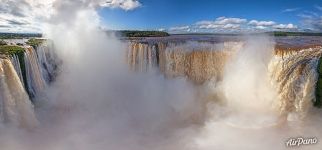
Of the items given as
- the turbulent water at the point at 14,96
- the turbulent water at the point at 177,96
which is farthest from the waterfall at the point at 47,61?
the turbulent water at the point at 14,96

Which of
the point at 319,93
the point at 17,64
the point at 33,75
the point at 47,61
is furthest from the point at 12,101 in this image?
the point at 319,93

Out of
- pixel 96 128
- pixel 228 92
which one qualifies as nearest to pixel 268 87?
pixel 228 92

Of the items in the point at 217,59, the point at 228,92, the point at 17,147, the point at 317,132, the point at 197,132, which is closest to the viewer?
the point at 17,147

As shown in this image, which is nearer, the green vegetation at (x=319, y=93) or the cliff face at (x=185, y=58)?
the green vegetation at (x=319, y=93)

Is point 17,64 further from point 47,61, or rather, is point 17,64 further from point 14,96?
point 47,61

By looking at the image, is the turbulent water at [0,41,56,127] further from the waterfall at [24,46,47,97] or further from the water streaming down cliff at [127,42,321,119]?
the water streaming down cliff at [127,42,321,119]

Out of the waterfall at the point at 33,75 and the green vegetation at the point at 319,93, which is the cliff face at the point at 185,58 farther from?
the waterfall at the point at 33,75

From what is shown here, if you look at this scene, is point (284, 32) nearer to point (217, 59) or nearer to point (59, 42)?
point (217, 59)
